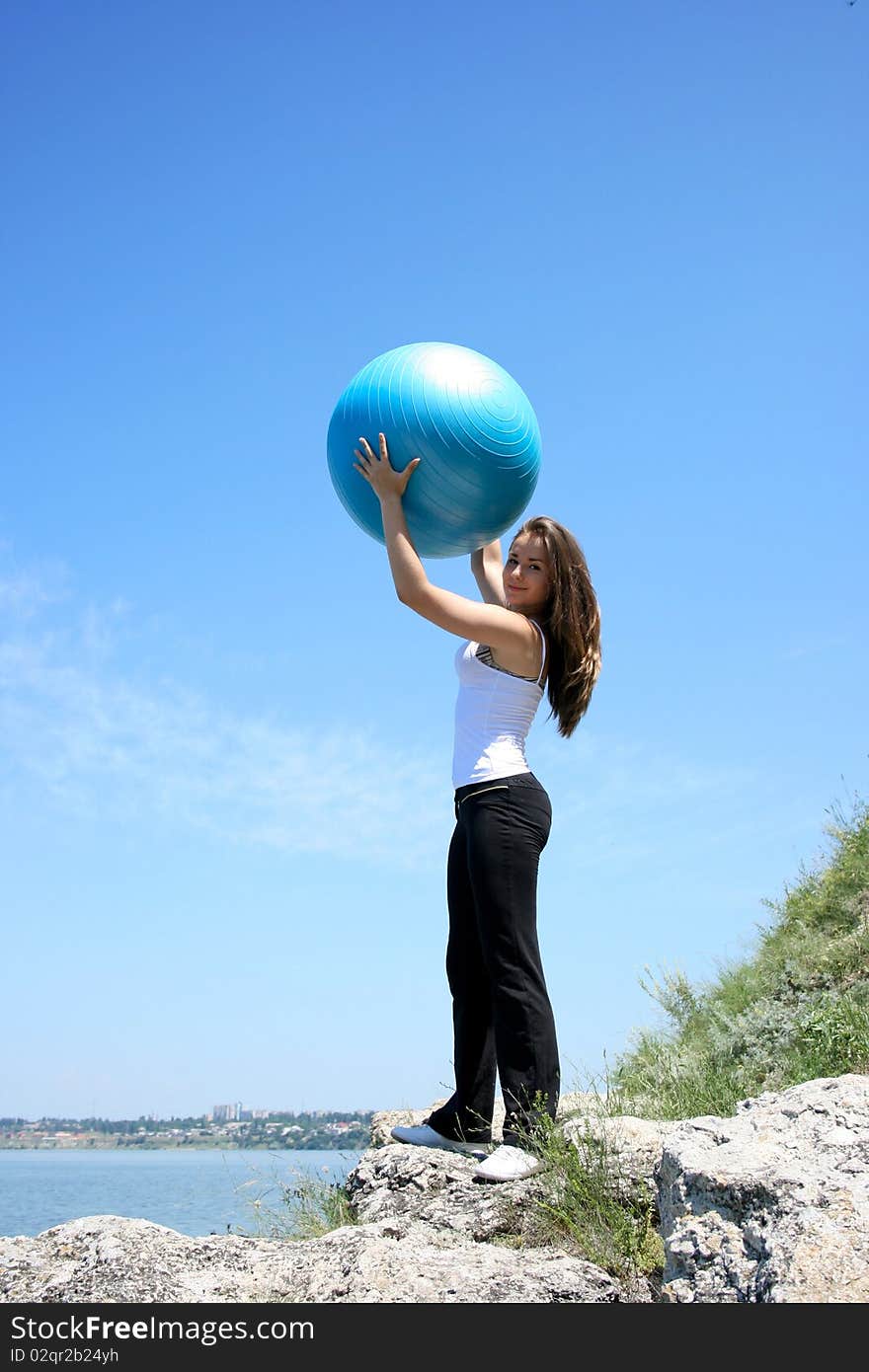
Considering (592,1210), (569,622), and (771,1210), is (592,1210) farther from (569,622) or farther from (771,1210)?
(569,622)

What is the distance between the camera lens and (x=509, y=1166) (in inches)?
147

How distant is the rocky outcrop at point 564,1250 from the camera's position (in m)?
2.52

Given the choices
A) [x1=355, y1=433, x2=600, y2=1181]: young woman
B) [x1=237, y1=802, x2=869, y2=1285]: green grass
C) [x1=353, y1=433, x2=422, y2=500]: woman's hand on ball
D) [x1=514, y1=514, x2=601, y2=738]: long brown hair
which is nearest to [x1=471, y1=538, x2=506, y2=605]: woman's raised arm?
[x1=355, y1=433, x2=600, y2=1181]: young woman

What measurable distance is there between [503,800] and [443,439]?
54.8 inches

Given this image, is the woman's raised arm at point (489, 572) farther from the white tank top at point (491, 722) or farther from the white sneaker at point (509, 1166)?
the white sneaker at point (509, 1166)

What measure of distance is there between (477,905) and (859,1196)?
6.09 feet

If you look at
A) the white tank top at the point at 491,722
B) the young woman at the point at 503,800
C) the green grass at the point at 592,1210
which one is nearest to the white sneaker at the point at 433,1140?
the young woman at the point at 503,800

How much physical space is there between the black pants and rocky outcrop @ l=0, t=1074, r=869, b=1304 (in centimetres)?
34

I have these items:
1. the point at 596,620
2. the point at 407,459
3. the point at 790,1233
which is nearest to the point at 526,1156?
the point at 790,1233

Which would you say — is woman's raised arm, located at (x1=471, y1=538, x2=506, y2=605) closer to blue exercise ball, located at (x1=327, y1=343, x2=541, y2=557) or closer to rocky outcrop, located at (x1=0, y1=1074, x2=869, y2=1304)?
blue exercise ball, located at (x1=327, y1=343, x2=541, y2=557)

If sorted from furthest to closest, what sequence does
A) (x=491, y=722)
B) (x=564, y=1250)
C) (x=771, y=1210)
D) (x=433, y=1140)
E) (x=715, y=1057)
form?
1. (x=715, y=1057)
2. (x=433, y=1140)
3. (x=491, y=722)
4. (x=564, y=1250)
5. (x=771, y=1210)

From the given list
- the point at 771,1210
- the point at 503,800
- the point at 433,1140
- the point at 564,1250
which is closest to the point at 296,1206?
the point at 433,1140

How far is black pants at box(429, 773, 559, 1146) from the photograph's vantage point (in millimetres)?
4012

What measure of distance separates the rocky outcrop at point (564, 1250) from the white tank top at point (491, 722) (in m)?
1.35
